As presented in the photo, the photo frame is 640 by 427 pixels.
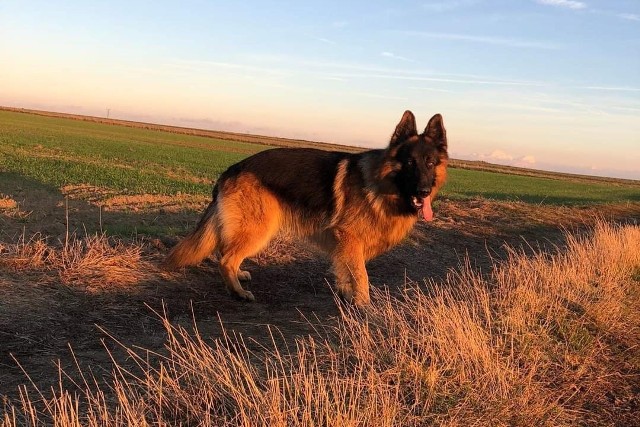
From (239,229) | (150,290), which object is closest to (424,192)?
A: (239,229)

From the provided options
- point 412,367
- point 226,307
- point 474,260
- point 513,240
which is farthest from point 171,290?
point 513,240

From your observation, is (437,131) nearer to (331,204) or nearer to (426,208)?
(426,208)

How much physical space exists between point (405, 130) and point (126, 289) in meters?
3.85

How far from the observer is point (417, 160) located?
5938mm

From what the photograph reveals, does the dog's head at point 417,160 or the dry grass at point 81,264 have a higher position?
the dog's head at point 417,160

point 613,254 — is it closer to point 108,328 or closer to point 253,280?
point 253,280

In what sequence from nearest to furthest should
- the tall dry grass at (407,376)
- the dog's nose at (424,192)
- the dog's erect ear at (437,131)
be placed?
the tall dry grass at (407,376)
the dog's nose at (424,192)
the dog's erect ear at (437,131)

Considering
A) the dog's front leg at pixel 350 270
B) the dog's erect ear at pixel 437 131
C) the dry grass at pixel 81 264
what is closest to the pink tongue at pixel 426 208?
the dog's erect ear at pixel 437 131

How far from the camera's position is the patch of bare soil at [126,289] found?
4.18m

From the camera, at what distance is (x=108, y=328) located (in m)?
4.67

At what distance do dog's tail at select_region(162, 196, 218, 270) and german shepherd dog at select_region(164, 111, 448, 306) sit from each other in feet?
0.04

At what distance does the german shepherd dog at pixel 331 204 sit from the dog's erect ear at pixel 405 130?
0.01 metres

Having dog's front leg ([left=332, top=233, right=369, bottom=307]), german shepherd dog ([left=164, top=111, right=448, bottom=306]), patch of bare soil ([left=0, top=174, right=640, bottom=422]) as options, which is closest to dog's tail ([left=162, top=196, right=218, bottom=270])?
german shepherd dog ([left=164, top=111, right=448, bottom=306])

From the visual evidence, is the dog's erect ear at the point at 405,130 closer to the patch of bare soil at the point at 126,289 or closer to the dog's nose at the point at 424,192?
the dog's nose at the point at 424,192
